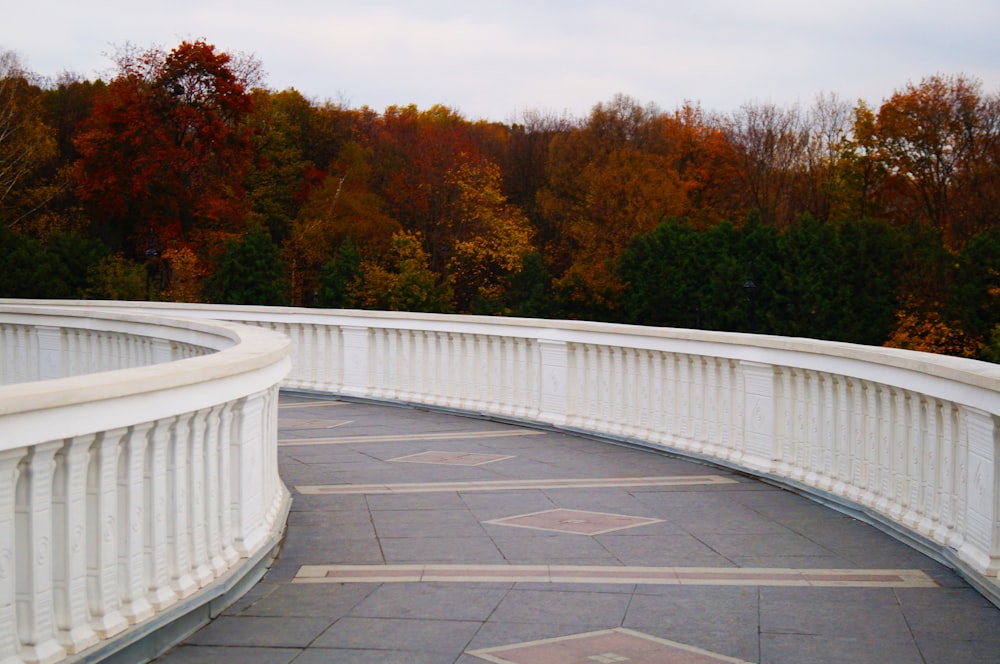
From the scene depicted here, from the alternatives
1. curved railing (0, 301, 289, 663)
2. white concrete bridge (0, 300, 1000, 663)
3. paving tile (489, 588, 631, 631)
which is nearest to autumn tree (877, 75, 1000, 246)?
white concrete bridge (0, 300, 1000, 663)

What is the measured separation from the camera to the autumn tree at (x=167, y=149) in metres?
59.9

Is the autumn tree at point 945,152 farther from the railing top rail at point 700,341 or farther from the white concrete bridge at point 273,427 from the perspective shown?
the white concrete bridge at point 273,427

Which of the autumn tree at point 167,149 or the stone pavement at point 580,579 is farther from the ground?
the autumn tree at point 167,149

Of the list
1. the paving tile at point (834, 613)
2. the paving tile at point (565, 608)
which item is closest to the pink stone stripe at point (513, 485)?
the paving tile at point (565, 608)

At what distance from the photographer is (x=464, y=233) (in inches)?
2822

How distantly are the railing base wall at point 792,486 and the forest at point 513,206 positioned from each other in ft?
141

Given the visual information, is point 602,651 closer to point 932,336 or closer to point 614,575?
point 614,575

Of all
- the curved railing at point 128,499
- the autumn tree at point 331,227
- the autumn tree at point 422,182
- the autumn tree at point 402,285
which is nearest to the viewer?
the curved railing at point 128,499

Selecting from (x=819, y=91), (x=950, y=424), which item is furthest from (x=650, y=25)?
(x=950, y=424)

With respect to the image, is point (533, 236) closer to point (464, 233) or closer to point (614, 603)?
point (464, 233)

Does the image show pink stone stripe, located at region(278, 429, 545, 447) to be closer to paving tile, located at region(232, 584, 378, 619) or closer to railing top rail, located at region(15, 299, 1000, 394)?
railing top rail, located at region(15, 299, 1000, 394)

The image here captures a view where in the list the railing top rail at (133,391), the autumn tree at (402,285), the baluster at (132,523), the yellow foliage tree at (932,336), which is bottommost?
the yellow foliage tree at (932,336)

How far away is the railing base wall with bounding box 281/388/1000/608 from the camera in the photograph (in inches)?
245

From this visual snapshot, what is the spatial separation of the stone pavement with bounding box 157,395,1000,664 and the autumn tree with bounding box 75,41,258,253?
175ft
